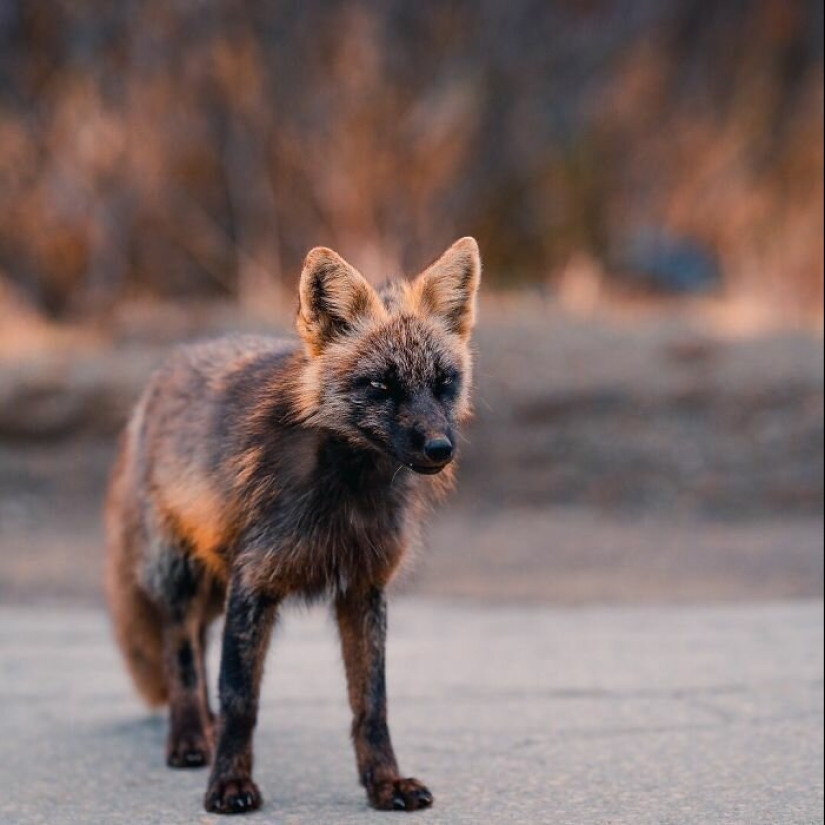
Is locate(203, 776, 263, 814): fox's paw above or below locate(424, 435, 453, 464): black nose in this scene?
below

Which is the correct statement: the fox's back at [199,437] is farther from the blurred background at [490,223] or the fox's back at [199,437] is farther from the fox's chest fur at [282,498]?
the blurred background at [490,223]

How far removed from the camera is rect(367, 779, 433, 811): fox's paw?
509 cm

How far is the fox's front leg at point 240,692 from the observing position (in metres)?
5.09

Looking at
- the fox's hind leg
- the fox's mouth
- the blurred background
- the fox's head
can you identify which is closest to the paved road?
the fox's hind leg

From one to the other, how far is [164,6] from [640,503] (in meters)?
11.0

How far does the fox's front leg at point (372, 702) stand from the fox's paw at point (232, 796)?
0.40m

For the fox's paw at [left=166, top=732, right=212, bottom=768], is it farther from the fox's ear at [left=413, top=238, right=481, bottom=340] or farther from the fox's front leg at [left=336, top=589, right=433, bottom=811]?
the fox's ear at [left=413, top=238, right=481, bottom=340]

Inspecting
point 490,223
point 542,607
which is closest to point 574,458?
point 542,607

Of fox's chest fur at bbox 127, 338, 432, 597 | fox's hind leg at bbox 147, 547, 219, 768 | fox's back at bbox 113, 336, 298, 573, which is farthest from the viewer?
fox's hind leg at bbox 147, 547, 219, 768

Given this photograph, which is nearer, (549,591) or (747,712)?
(747,712)

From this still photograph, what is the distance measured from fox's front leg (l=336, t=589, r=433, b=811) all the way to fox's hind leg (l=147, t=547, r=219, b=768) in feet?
3.18

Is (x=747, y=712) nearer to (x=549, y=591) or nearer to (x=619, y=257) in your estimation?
(x=549, y=591)

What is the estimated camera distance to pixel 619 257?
21891 millimetres

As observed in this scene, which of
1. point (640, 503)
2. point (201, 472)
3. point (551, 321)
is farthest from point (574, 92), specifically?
point (201, 472)
